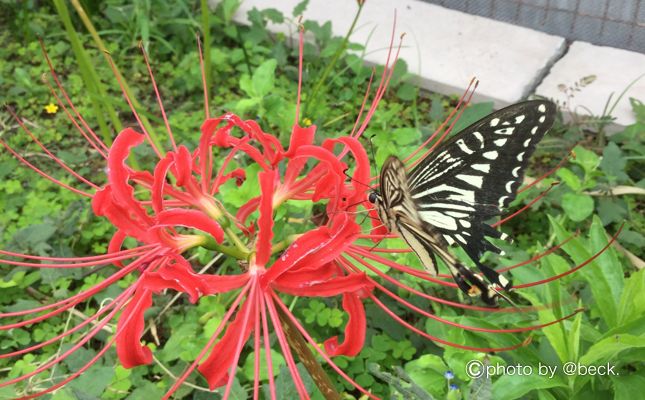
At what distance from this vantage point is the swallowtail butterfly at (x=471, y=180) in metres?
1.14

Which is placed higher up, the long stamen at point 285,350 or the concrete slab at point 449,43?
the concrete slab at point 449,43

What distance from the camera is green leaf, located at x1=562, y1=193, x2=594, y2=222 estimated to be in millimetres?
1987

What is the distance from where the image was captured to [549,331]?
1380 millimetres

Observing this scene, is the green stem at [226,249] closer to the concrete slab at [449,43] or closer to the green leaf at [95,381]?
the green leaf at [95,381]

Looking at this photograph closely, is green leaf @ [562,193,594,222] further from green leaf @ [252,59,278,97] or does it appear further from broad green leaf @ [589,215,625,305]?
green leaf @ [252,59,278,97]

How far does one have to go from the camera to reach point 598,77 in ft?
8.88

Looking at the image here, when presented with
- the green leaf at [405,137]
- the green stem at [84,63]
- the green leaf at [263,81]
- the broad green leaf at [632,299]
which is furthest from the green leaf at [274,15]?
the broad green leaf at [632,299]

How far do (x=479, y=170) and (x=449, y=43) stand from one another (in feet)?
6.01

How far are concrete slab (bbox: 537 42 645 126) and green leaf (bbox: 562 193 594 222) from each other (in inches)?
21.8

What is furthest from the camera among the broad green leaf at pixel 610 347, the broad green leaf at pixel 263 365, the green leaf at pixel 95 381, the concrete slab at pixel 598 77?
the concrete slab at pixel 598 77

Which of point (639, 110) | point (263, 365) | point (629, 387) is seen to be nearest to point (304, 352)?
point (263, 365)

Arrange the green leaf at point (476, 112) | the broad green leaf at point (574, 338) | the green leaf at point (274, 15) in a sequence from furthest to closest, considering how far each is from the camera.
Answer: the green leaf at point (274, 15) < the green leaf at point (476, 112) < the broad green leaf at point (574, 338)

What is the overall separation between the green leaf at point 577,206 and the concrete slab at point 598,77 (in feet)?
1.82

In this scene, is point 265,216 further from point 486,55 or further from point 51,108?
point 486,55
